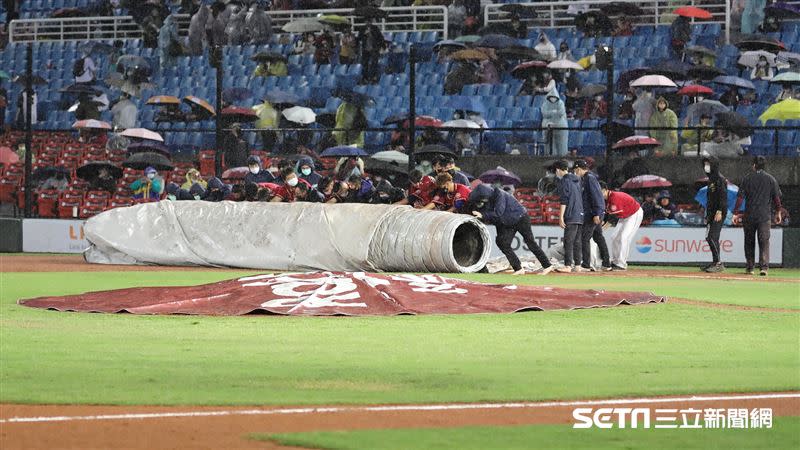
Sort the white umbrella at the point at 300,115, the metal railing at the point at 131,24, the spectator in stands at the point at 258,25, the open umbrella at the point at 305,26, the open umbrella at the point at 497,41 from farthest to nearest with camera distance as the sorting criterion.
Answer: the spectator in stands at the point at 258,25, the metal railing at the point at 131,24, the open umbrella at the point at 305,26, the open umbrella at the point at 497,41, the white umbrella at the point at 300,115

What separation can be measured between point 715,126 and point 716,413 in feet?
75.6

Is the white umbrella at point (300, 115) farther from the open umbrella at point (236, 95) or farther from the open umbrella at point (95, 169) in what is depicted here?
the open umbrella at point (95, 169)

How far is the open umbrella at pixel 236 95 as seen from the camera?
36094mm

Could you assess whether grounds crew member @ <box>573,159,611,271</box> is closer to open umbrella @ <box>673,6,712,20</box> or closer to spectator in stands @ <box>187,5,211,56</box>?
open umbrella @ <box>673,6,712,20</box>

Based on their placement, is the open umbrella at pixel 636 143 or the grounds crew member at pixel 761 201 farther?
the open umbrella at pixel 636 143

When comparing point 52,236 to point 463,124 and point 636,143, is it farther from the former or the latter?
point 636,143

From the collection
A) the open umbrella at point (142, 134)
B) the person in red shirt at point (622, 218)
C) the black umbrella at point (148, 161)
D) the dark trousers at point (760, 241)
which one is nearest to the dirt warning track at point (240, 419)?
the dark trousers at point (760, 241)

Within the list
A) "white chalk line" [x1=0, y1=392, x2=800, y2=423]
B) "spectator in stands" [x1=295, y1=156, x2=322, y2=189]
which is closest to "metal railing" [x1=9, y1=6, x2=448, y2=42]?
"spectator in stands" [x1=295, y1=156, x2=322, y2=189]

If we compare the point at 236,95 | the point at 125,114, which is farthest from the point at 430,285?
the point at 125,114

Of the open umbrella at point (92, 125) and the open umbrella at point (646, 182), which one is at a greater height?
the open umbrella at point (92, 125)

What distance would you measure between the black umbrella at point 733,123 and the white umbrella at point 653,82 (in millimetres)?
1408

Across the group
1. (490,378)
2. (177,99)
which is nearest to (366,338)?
(490,378)

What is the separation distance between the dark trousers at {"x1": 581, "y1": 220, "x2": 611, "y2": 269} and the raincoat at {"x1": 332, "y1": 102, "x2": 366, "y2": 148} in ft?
28.6

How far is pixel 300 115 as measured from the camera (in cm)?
3397
